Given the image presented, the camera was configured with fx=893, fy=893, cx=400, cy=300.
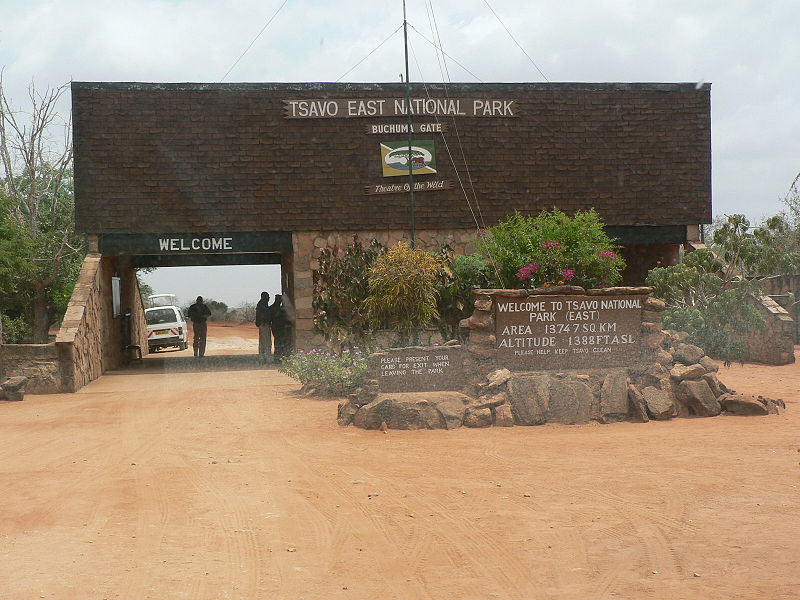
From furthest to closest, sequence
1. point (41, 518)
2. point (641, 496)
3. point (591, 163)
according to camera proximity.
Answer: point (591, 163), point (641, 496), point (41, 518)

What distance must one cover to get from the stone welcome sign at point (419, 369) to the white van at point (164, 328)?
Result: 2270cm

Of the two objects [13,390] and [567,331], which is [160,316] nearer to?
[13,390]

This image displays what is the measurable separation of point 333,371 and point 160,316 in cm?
2097

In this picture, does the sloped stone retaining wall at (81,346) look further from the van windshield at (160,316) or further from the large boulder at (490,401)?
the van windshield at (160,316)

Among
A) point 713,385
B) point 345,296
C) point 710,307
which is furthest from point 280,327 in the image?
point 713,385

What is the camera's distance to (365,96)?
21.5m

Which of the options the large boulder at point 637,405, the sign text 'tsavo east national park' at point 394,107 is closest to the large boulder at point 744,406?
the large boulder at point 637,405

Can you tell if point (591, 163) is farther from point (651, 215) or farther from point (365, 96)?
point (365, 96)

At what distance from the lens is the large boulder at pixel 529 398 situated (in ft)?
39.2

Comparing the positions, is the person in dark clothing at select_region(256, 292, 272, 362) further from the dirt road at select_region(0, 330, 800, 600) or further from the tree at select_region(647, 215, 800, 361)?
the dirt road at select_region(0, 330, 800, 600)

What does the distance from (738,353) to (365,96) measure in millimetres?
10340

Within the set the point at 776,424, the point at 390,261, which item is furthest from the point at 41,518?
the point at 390,261

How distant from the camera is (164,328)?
3388 cm

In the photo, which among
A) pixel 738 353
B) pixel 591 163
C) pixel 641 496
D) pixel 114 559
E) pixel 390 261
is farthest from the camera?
pixel 591 163
